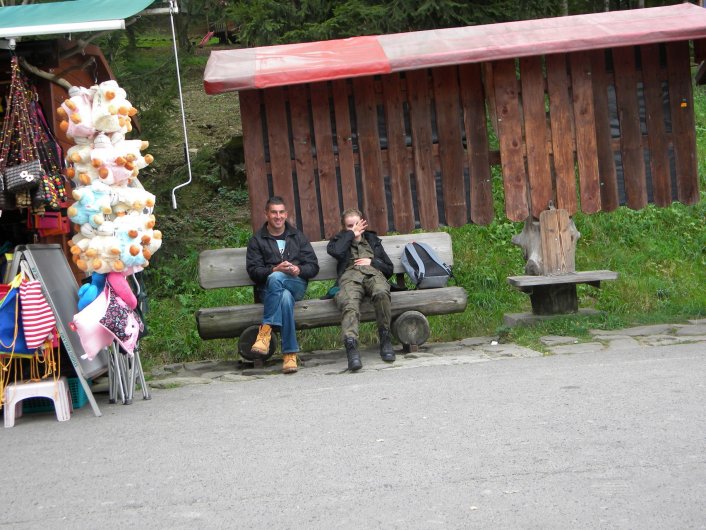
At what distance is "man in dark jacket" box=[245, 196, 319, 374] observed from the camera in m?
8.29

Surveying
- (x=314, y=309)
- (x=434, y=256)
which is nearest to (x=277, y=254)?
(x=314, y=309)

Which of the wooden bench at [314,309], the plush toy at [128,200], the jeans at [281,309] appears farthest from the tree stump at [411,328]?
the plush toy at [128,200]

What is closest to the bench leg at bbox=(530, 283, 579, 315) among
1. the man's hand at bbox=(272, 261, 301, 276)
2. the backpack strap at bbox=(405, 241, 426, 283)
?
the backpack strap at bbox=(405, 241, 426, 283)

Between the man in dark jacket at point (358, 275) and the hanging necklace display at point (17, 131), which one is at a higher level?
the hanging necklace display at point (17, 131)

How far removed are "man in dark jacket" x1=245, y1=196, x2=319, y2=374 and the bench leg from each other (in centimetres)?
226

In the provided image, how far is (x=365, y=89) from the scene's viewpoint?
8922 mm

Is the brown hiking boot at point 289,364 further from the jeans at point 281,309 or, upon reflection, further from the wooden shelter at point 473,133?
the wooden shelter at point 473,133

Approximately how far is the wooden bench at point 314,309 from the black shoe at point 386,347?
0.86 ft

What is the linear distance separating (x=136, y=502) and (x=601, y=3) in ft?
57.2

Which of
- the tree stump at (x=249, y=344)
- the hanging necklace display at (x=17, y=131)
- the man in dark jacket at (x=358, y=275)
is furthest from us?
the tree stump at (x=249, y=344)

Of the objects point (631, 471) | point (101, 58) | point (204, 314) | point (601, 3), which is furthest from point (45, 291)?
point (601, 3)

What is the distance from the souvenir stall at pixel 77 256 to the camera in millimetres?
6699

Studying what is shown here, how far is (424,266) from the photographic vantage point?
9.05m

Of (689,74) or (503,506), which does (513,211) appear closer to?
(689,74)
